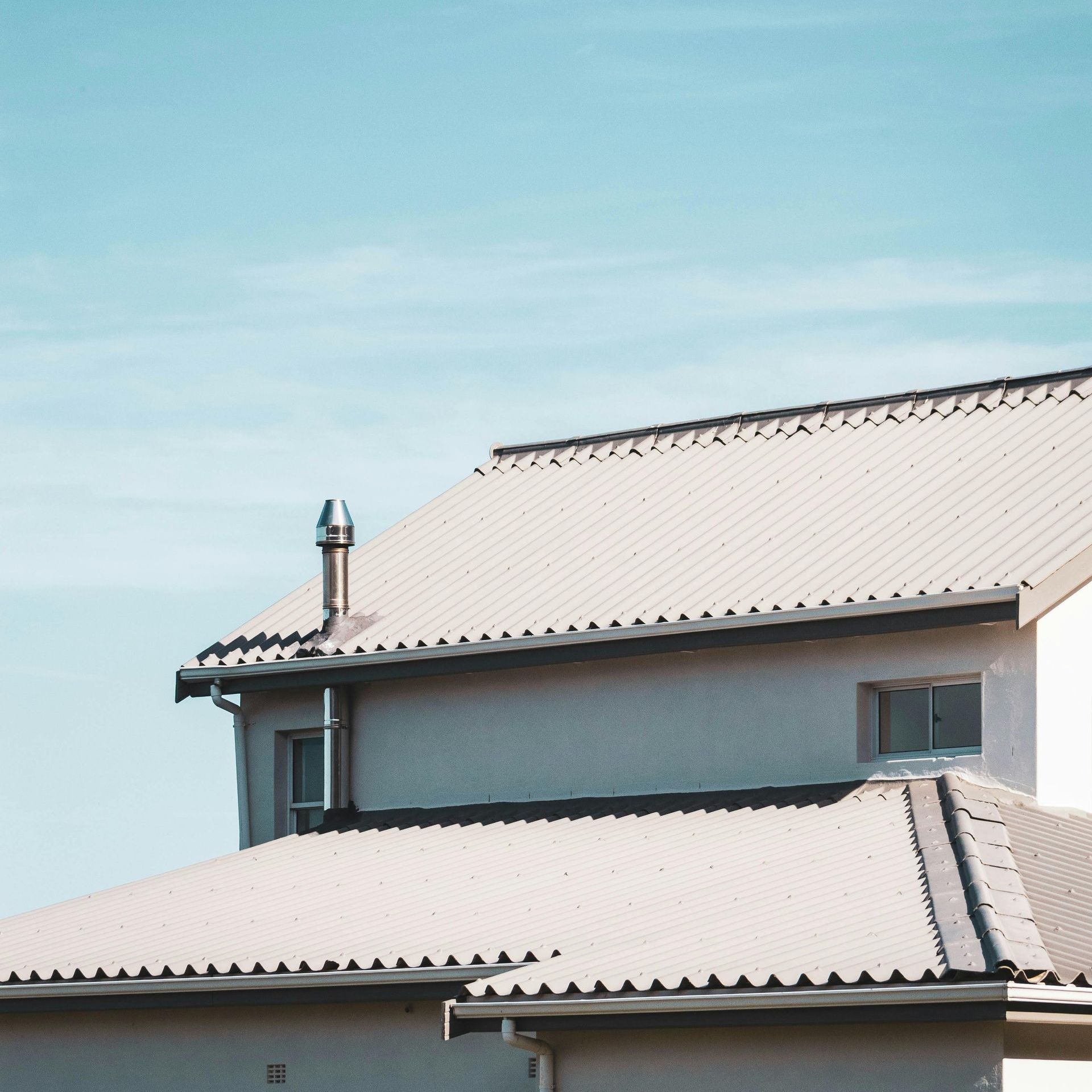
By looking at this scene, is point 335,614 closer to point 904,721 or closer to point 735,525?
point 735,525

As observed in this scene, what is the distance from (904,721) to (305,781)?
6590mm

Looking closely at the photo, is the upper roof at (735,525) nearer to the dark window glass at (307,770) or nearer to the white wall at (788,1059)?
the dark window glass at (307,770)

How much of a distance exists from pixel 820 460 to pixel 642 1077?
27.7 ft

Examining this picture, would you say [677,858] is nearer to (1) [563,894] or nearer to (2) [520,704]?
(1) [563,894]

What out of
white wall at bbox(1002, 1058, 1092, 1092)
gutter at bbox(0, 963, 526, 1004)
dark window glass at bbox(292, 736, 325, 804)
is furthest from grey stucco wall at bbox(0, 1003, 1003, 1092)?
dark window glass at bbox(292, 736, 325, 804)

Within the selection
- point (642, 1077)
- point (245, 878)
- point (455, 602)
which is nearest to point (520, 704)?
point (455, 602)

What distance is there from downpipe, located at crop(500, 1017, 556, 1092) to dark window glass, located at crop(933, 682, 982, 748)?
4.89 metres

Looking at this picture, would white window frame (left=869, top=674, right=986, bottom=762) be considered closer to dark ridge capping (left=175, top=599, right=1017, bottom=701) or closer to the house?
the house

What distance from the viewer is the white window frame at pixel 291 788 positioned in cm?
1891

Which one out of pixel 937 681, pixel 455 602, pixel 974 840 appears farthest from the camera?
pixel 455 602

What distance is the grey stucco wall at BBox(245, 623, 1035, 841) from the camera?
1495 centimetres

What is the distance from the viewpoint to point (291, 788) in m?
19.1

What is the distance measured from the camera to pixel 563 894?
44.9ft

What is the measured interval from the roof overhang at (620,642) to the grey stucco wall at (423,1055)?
3.95 metres
